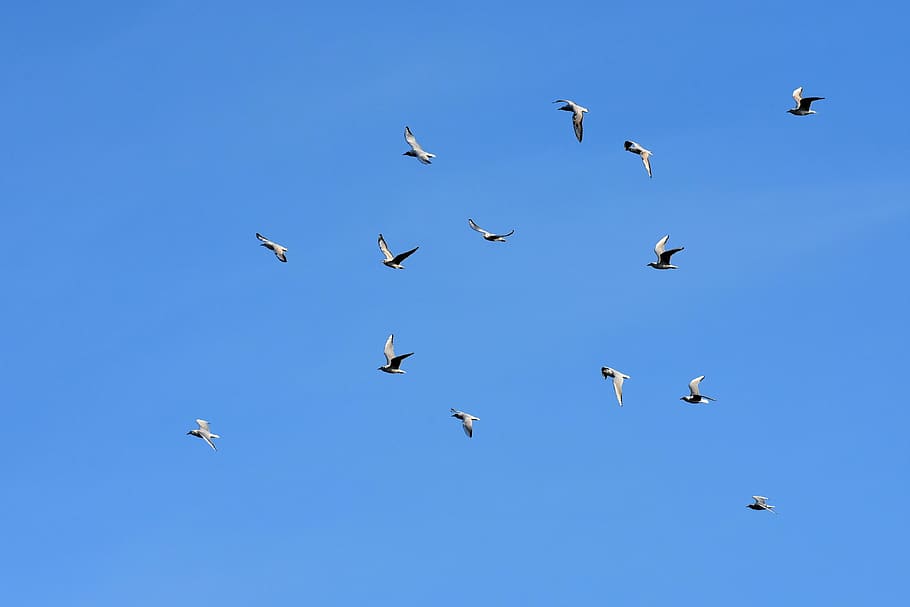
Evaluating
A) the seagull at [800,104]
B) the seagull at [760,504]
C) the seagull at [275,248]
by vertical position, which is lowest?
the seagull at [760,504]

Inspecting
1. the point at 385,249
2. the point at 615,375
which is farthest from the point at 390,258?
the point at 615,375

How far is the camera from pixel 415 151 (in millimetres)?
95875

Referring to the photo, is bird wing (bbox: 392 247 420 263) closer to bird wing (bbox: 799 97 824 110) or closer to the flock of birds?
the flock of birds

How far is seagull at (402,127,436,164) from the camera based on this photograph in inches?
3760

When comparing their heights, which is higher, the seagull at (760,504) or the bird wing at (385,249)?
the bird wing at (385,249)

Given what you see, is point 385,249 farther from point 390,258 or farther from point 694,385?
point 694,385

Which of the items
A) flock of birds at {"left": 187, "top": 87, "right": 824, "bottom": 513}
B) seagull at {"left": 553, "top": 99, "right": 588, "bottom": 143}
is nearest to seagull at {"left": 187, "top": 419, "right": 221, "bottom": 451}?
flock of birds at {"left": 187, "top": 87, "right": 824, "bottom": 513}

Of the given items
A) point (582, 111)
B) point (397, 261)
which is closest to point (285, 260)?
point (397, 261)

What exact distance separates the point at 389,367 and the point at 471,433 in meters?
6.32

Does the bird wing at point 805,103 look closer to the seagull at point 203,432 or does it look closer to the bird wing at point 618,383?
the bird wing at point 618,383

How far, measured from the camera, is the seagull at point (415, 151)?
95500mm

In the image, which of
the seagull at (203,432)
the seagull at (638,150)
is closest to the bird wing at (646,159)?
the seagull at (638,150)

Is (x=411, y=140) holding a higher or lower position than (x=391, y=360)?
higher

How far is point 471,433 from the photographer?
96.0 meters
